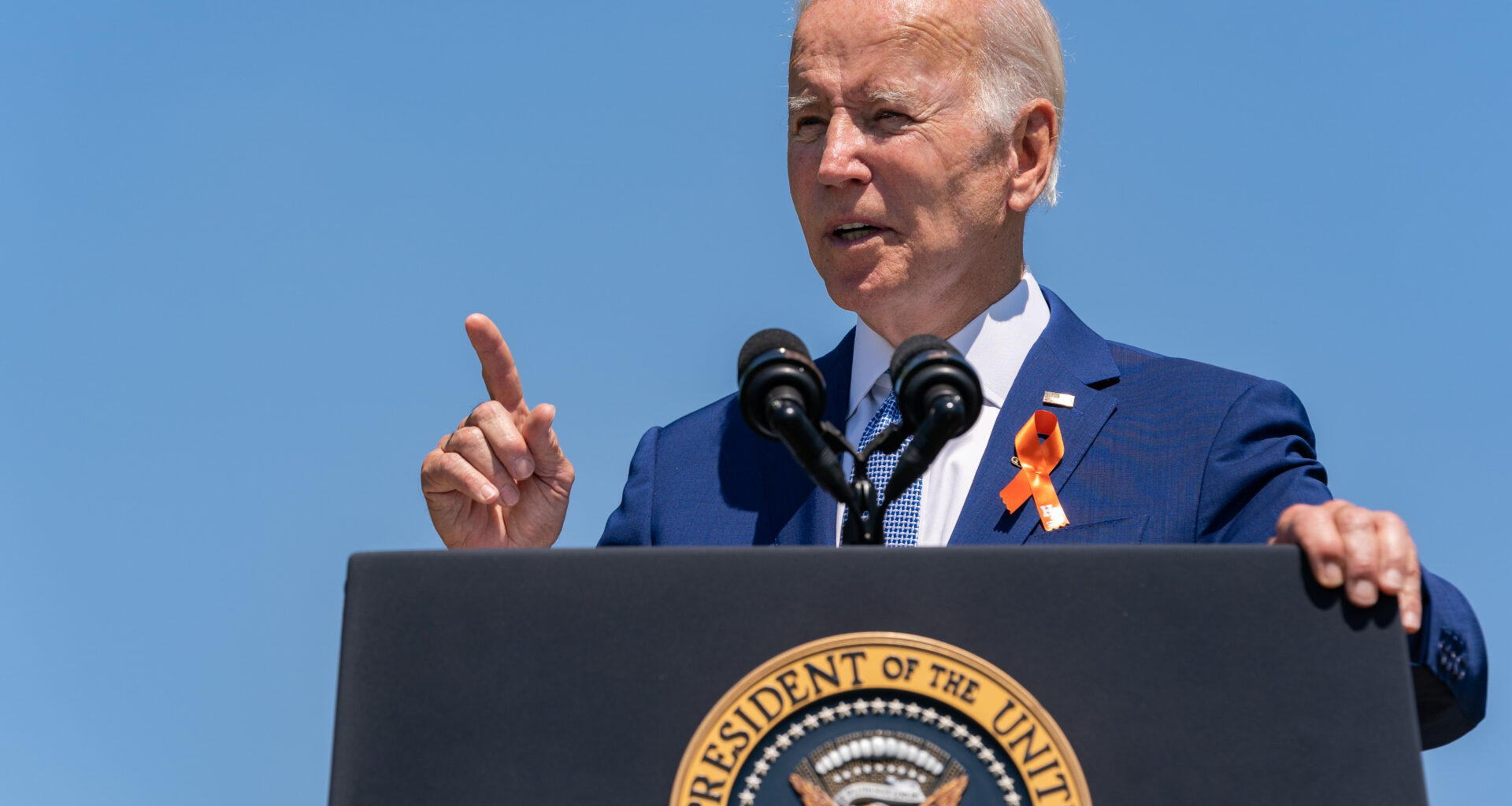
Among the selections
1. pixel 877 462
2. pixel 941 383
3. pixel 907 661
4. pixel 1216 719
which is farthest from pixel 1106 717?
pixel 877 462

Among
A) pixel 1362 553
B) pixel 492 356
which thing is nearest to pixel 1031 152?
pixel 492 356

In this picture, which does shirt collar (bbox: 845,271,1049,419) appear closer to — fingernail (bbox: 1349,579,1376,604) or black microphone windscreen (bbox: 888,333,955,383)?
black microphone windscreen (bbox: 888,333,955,383)

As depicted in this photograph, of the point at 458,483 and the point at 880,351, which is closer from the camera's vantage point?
the point at 458,483

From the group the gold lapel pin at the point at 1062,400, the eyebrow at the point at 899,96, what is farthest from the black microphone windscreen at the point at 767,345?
the eyebrow at the point at 899,96

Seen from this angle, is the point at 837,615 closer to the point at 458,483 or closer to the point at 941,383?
the point at 941,383

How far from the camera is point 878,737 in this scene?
5.63 ft

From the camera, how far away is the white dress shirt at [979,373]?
291cm

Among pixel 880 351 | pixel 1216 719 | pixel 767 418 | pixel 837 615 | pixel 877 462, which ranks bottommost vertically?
pixel 1216 719

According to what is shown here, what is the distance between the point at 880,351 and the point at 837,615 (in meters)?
1.55

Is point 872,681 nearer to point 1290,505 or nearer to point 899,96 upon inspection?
point 1290,505

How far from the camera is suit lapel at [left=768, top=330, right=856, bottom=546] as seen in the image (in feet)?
9.38

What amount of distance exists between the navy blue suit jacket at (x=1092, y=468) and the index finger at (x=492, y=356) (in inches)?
20.4

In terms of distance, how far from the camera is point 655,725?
5.74 feet

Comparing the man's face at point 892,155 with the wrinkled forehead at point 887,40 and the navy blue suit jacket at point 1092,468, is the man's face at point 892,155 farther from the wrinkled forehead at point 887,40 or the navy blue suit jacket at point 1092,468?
the navy blue suit jacket at point 1092,468
